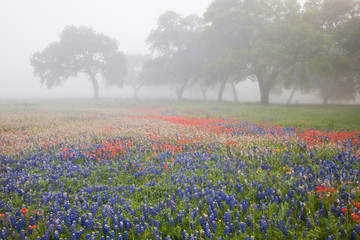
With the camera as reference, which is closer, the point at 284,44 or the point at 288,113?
the point at 288,113

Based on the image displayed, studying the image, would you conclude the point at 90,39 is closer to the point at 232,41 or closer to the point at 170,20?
the point at 170,20

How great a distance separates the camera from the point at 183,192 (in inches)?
174

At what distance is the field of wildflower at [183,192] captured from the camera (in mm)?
3410

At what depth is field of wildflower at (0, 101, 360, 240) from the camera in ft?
11.2

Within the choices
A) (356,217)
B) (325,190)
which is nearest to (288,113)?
(325,190)

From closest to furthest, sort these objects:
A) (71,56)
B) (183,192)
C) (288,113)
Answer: (183,192)
(288,113)
(71,56)

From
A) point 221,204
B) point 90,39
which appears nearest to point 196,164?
point 221,204

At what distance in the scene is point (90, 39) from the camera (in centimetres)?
5362

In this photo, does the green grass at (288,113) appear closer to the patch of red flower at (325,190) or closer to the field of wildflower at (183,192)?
the field of wildflower at (183,192)

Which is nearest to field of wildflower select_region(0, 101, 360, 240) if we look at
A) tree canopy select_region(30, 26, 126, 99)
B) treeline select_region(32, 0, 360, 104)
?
treeline select_region(32, 0, 360, 104)

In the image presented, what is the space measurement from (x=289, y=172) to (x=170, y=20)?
49945 mm

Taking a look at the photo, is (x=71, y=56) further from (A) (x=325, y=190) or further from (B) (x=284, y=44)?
(A) (x=325, y=190)

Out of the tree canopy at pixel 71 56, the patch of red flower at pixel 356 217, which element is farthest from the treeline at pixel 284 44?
the patch of red flower at pixel 356 217

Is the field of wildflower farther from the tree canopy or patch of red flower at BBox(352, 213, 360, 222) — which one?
the tree canopy
